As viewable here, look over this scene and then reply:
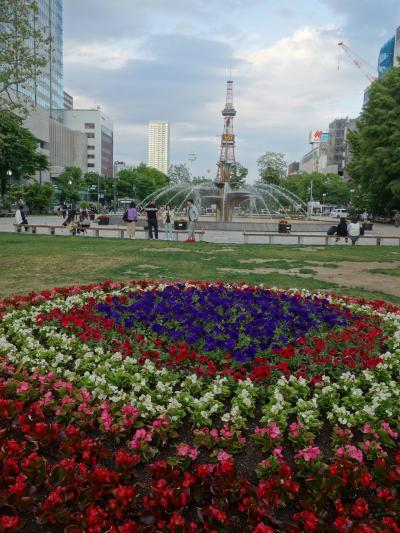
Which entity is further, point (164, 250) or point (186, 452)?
point (164, 250)

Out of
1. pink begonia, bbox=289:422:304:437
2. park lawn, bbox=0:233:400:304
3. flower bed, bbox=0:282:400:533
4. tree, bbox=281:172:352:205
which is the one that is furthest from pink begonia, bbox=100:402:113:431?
tree, bbox=281:172:352:205

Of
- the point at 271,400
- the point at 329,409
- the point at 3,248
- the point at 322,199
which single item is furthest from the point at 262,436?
the point at 322,199

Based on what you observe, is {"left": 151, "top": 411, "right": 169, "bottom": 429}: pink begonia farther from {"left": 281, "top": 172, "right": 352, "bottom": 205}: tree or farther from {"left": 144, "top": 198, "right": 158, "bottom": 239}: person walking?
{"left": 281, "top": 172, "right": 352, "bottom": 205}: tree

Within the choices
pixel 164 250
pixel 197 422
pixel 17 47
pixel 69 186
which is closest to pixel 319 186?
pixel 69 186

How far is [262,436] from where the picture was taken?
140 inches

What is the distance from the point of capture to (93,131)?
132 m

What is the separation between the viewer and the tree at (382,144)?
42.2 metres

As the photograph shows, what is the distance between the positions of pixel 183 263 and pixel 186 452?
1054 cm

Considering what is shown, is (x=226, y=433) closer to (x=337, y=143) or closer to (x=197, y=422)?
(x=197, y=422)

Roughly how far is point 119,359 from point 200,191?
36.8 m

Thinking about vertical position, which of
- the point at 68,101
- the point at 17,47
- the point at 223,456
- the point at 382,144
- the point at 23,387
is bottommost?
the point at 223,456

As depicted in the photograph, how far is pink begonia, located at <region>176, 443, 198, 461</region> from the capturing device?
3307mm

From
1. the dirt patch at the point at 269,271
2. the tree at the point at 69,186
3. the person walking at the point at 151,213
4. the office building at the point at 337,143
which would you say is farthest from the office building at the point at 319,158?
the dirt patch at the point at 269,271

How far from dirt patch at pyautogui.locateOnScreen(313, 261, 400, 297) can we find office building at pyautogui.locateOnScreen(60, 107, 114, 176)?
11855 centimetres
